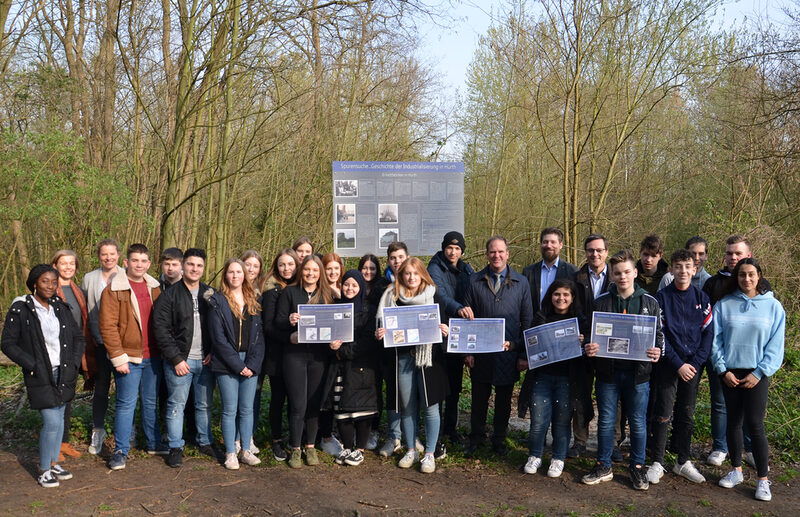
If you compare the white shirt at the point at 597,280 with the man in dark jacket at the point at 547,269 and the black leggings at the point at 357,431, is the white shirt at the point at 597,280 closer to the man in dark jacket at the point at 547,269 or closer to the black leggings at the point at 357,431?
the man in dark jacket at the point at 547,269

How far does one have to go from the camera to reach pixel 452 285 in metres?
6.75

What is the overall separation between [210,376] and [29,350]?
1479 millimetres

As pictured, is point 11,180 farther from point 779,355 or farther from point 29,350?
point 779,355

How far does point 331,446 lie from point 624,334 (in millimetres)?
2901

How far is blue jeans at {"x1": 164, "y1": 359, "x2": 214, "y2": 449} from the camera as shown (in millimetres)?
5867

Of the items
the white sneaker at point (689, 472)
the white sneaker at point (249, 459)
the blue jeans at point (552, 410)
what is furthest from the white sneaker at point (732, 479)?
the white sneaker at point (249, 459)

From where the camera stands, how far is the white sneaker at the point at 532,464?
5.82 m

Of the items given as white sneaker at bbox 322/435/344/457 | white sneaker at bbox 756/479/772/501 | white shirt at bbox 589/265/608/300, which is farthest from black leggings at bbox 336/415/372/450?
white sneaker at bbox 756/479/772/501

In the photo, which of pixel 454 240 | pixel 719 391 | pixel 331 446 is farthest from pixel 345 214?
pixel 719 391

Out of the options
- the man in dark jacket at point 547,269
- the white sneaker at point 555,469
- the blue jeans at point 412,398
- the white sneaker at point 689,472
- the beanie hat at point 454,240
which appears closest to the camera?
the white sneaker at point 689,472

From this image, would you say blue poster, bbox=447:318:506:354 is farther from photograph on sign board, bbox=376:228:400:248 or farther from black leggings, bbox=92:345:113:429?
photograph on sign board, bbox=376:228:400:248

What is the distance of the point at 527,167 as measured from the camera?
16812 millimetres

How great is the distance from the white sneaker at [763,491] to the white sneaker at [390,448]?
3.07 m

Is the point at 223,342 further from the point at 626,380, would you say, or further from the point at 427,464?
the point at 626,380
